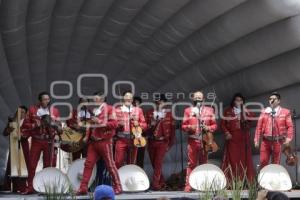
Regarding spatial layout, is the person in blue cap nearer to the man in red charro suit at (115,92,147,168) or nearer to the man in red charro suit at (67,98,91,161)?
the man in red charro suit at (67,98,91,161)

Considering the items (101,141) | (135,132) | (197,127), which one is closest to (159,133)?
(135,132)

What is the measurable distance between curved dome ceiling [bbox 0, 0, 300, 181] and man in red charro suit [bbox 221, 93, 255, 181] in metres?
0.47

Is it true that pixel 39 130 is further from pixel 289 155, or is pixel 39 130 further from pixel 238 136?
pixel 289 155

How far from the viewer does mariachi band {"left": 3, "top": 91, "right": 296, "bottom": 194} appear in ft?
32.3

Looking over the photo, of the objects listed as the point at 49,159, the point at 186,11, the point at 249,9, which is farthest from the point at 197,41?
the point at 49,159

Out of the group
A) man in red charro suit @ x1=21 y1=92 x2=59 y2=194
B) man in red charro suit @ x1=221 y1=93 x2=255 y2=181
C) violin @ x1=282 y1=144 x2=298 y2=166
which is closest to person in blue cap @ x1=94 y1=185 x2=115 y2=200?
man in red charro suit @ x1=21 y1=92 x2=59 y2=194

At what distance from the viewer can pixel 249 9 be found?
419 inches

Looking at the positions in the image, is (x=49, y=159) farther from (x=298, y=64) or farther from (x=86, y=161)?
(x=298, y=64)

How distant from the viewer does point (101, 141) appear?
980cm

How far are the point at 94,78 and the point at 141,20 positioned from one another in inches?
103

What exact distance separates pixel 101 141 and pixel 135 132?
0.89 meters

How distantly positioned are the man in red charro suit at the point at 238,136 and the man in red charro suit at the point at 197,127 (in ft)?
2.24

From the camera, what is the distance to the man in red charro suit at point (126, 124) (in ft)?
34.7

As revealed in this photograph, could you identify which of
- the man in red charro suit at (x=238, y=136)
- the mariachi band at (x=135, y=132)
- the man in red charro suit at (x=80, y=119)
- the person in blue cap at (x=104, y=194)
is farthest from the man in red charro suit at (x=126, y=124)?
the person in blue cap at (x=104, y=194)
